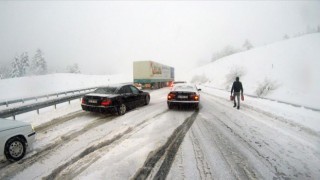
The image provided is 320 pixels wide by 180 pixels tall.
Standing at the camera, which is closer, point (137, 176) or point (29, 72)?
point (137, 176)

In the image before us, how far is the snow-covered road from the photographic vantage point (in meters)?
3.95

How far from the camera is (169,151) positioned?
5.02 meters

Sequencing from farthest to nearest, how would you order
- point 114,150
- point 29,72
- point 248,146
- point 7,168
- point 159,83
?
point 29,72
point 159,83
point 248,146
point 114,150
point 7,168

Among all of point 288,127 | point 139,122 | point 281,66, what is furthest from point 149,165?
point 281,66

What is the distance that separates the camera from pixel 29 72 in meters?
79.3

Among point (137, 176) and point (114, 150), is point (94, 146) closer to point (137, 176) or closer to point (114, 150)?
point (114, 150)

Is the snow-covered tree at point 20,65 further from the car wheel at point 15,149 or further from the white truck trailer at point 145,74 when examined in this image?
the car wheel at point 15,149

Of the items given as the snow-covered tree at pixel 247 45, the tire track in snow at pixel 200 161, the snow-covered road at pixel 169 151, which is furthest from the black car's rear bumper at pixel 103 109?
the snow-covered tree at pixel 247 45

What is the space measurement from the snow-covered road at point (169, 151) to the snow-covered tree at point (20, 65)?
268 feet

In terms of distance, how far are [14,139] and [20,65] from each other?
8669cm

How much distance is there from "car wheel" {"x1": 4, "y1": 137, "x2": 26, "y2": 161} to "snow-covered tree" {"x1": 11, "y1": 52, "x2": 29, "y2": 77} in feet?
275

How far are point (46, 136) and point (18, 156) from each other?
168 cm

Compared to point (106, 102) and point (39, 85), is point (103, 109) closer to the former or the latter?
point (106, 102)

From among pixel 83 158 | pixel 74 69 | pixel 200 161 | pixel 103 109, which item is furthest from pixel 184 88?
pixel 74 69
